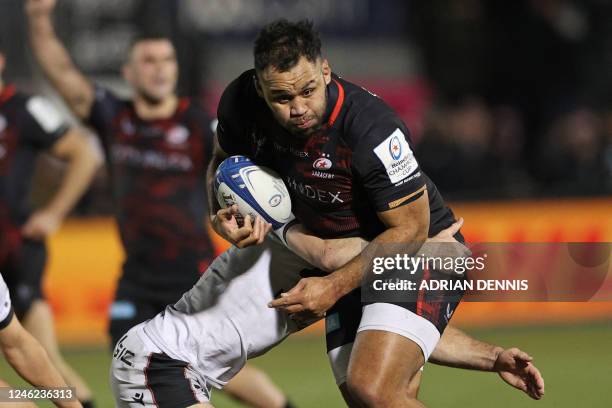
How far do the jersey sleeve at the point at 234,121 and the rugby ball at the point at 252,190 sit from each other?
5.0 inches

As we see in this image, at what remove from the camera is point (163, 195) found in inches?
283

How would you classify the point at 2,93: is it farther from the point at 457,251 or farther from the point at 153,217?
the point at 457,251

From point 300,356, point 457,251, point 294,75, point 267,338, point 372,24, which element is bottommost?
point 300,356

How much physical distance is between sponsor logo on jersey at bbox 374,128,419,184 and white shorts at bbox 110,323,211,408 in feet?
4.18

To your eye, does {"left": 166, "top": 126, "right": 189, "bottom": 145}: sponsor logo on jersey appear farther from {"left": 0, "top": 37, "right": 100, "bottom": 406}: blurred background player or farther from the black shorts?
the black shorts

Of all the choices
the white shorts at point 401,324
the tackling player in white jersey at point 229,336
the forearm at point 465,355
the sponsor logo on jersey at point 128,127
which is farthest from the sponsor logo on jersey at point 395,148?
the sponsor logo on jersey at point 128,127

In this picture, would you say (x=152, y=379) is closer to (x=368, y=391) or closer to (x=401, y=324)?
(x=368, y=391)

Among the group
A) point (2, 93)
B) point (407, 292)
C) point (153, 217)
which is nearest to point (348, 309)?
point (407, 292)

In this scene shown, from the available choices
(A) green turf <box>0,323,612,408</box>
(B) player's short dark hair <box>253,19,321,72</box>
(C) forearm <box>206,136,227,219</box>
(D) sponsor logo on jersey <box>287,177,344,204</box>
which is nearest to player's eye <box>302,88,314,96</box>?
(B) player's short dark hair <box>253,19,321,72</box>

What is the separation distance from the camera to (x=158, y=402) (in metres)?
5.18

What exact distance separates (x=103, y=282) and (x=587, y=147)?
5302 millimetres

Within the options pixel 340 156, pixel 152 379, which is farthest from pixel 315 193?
pixel 152 379

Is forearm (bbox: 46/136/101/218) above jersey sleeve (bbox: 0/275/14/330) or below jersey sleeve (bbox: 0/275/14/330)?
below

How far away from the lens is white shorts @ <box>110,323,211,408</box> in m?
5.16
